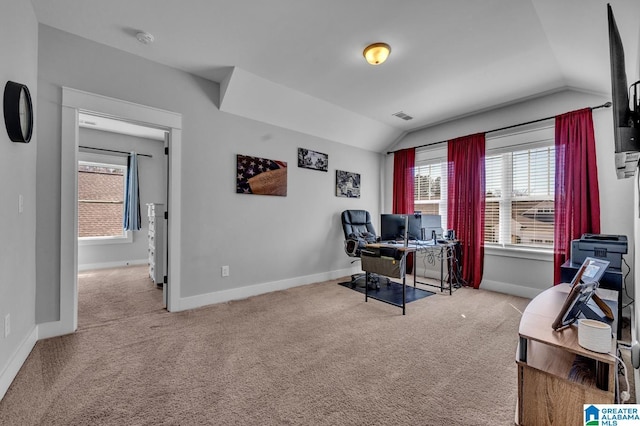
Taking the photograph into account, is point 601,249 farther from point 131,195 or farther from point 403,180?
point 131,195

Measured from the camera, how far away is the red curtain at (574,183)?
121 inches

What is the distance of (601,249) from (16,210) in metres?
4.81

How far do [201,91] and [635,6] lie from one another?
12.0ft

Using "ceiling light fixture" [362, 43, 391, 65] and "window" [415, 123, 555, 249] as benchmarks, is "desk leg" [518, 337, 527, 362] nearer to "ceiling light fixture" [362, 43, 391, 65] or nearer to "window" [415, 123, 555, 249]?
"ceiling light fixture" [362, 43, 391, 65]

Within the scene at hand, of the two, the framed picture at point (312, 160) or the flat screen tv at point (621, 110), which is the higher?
the framed picture at point (312, 160)

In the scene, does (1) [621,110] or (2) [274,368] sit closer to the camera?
(1) [621,110]

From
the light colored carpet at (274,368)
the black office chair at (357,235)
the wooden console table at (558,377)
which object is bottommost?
the light colored carpet at (274,368)

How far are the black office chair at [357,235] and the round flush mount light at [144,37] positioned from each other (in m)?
3.28

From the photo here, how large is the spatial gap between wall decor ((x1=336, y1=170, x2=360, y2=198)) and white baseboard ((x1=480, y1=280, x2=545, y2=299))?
2.47 metres

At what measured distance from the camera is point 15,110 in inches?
67.1

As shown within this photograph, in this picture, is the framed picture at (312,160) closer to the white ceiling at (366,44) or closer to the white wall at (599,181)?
the white ceiling at (366,44)

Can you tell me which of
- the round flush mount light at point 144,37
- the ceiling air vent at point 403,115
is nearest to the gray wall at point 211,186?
the round flush mount light at point 144,37

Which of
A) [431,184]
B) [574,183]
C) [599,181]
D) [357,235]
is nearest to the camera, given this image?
[599,181]

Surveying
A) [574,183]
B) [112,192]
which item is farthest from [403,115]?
[112,192]
